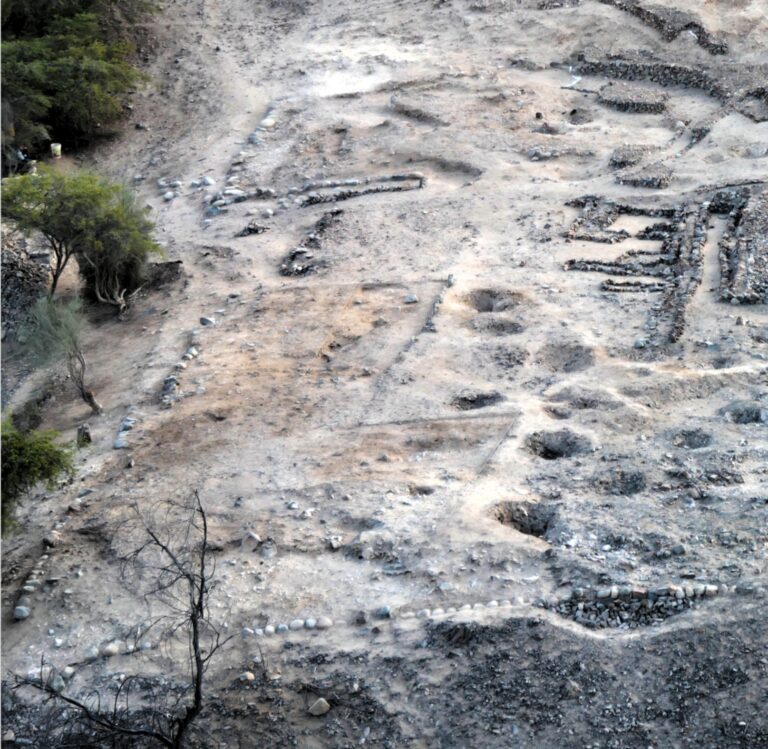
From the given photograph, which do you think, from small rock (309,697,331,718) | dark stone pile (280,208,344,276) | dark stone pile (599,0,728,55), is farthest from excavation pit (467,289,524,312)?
dark stone pile (599,0,728,55)

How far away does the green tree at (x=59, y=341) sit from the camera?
1466cm

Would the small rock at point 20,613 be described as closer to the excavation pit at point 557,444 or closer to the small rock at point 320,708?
the small rock at point 320,708

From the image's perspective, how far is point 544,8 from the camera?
2592 cm

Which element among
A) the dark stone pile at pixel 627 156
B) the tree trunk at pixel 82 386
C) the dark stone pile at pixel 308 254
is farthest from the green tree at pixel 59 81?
the dark stone pile at pixel 627 156

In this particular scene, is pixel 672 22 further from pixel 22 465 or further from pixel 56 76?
pixel 22 465

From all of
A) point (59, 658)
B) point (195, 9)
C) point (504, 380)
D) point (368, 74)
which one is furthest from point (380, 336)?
point (195, 9)

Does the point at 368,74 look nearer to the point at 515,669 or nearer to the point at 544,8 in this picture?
the point at 544,8

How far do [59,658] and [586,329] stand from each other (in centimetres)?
740

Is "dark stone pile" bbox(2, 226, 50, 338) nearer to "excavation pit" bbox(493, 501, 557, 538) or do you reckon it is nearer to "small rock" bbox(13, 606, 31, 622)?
"small rock" bbox(13, 606, 31, 622)

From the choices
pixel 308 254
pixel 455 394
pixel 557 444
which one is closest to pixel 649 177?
pixel 308 254

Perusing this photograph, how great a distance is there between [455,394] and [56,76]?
41.1 feet

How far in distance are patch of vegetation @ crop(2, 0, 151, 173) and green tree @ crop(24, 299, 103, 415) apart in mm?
7799

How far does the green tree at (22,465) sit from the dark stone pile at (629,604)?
4.68 metres

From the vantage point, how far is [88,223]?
16844 mm
